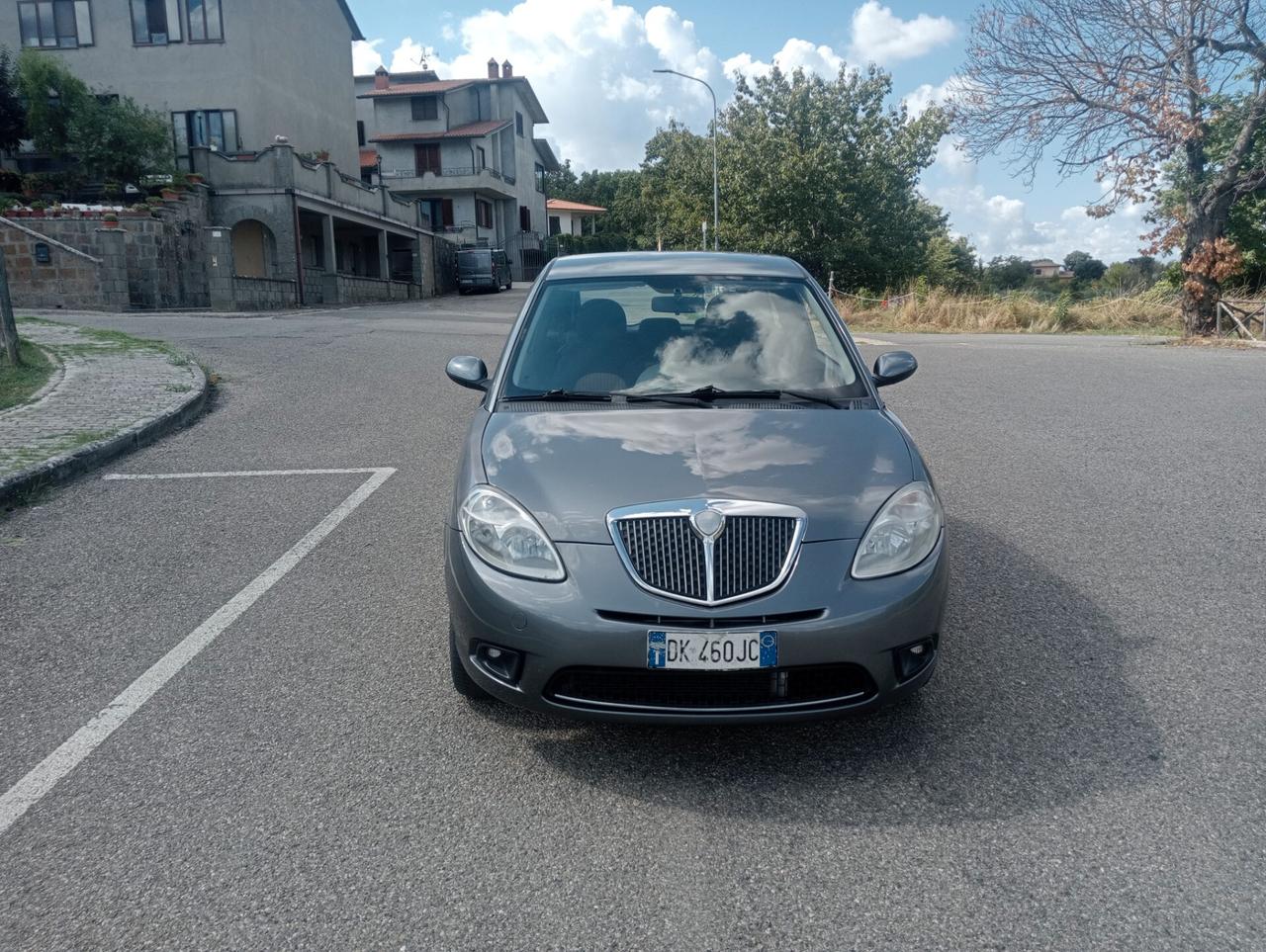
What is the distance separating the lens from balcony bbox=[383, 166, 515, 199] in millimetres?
55500

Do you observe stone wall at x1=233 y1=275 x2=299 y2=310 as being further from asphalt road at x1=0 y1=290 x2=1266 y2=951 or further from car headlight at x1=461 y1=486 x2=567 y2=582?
car headlight at x1=461 y1=486 x2=567 y2=582

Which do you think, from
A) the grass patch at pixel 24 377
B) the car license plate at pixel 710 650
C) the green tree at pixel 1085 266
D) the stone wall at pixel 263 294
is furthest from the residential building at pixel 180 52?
the green tree at pixel 1085 266

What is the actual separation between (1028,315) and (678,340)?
2586 centimetres

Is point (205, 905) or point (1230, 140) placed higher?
point (1230, 140)

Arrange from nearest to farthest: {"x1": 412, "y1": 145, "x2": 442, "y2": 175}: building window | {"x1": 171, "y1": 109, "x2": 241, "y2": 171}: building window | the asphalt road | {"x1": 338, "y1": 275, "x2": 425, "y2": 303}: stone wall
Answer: the asphalt road < {"x1": 171, "y1": 109, "x2": 241, "y2": 171}: building window < {"x1": 338, "y1": 275, "x2": 425, "y2": 303}: stone wall < {"x1": 412, "y1": 145, "x2": 442, "y2": 175}: building window

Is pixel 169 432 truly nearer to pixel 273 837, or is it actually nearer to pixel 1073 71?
pixel 273 837

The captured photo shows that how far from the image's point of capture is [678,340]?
4.49 metres

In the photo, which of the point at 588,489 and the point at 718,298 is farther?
the point at 718,298

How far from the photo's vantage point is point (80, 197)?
29.6 metres

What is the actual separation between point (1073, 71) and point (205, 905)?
2315 cm

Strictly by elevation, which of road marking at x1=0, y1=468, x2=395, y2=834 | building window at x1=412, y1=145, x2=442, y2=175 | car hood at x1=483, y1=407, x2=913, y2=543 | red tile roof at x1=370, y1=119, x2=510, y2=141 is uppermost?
red tile roof at x1=370, y1=119, x2=510, y2=141

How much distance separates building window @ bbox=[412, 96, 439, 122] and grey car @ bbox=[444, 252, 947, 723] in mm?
58647

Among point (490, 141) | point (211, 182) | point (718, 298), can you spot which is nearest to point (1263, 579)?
point (718, 298)

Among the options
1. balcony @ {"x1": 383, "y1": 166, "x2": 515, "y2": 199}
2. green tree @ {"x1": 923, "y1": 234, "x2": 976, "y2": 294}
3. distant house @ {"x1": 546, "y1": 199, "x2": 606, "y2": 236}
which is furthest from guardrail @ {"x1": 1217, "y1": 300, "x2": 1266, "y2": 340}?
distant house @ {"x1": 546, "y1": 199, "x2": 606, "y2": 236}
